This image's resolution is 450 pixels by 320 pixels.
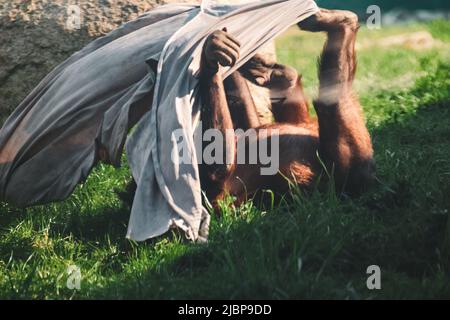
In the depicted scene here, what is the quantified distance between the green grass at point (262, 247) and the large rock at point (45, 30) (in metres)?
1.09

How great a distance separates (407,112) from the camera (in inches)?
289

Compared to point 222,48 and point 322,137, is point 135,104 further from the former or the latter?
point 322,137

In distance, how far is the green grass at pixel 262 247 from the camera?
3877 mm

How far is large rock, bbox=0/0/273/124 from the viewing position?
6535 millimetres

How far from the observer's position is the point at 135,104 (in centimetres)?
484

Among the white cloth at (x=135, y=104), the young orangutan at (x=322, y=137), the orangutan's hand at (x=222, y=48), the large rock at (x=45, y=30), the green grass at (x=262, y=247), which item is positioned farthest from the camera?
the large rock at (x=45, y=30)

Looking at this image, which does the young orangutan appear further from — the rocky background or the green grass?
the rocky background

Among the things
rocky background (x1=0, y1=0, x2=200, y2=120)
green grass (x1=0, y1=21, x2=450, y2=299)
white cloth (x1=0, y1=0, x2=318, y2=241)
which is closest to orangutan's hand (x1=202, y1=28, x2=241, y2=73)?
white cloth (x1=0, y1=0, x2=318, y2=241)

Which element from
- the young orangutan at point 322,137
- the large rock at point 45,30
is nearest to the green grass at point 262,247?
the young orangutan at point 322,137

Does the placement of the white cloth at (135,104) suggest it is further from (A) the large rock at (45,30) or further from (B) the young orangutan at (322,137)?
(A) the large rock at (45,30)

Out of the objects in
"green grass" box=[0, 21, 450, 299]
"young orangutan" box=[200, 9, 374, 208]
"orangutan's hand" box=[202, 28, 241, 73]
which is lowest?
"green grass" box=[0, 21, 450, 299]

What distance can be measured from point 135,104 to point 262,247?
1.26 m

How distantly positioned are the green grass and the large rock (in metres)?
1.09

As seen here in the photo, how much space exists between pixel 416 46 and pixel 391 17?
111 centimetres
